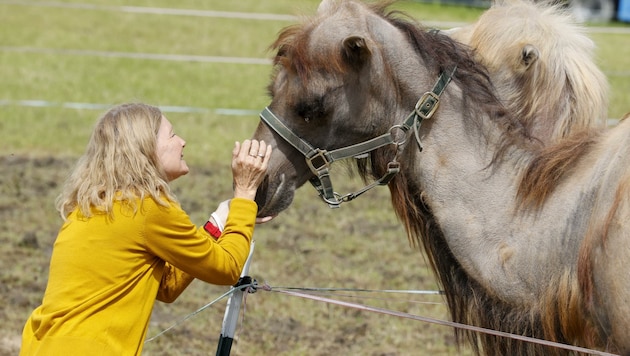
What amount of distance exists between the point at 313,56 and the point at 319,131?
273 millimetres

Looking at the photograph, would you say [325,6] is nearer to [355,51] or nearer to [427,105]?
[355,51]

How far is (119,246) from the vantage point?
299 cm

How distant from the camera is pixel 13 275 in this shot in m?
6.01

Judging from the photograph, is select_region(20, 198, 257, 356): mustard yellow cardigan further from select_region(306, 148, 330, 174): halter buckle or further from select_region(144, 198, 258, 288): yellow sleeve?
select_region(306, 148, 330, 174): halter buckle

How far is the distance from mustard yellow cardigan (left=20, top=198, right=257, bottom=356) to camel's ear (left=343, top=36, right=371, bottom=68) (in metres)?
0.78

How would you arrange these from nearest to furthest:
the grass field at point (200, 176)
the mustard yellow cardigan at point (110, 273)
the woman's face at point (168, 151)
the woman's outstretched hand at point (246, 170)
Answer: the mustard yellow cardigan at point (110, 273), the woman's face at point (168, 151), the woman's outstretched hand at point (246, 170), the grass field at point (200, 176)

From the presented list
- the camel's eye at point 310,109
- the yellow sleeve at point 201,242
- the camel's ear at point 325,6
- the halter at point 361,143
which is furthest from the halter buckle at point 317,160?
the camel's ear at point 325,6

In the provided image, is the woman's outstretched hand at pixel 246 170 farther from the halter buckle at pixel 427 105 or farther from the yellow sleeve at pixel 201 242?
the halter buckle at pixel 427 105

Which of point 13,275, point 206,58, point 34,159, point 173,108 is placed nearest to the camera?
point 13,275

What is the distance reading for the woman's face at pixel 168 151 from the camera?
3.14 m

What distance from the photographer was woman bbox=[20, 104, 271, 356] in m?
2.98

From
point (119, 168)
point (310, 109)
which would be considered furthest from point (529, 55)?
point (119, 168)

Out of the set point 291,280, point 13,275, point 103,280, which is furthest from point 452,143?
point 13,275

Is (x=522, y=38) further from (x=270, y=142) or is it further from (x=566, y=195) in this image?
(x=270, y=142)
